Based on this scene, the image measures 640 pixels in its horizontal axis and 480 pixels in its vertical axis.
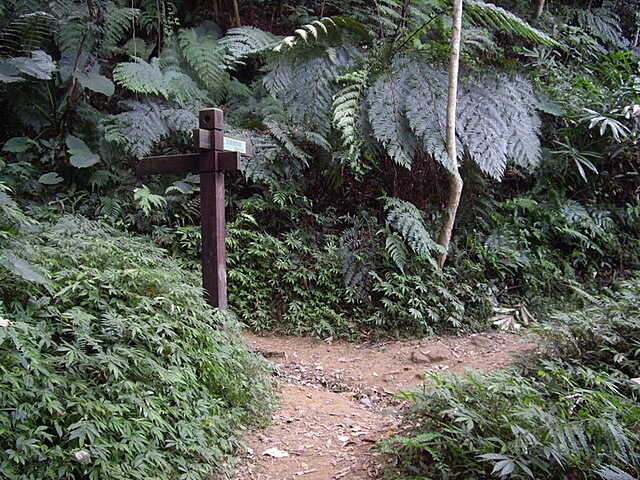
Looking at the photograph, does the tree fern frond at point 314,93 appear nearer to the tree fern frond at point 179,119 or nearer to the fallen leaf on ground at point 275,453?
the tree fern frond at point 179,119

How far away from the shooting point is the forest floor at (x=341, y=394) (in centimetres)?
296

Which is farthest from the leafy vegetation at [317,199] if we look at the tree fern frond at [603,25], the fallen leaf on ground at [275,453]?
the tree fern frond at [603,25]

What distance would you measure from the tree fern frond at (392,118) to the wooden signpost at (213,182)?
199cm

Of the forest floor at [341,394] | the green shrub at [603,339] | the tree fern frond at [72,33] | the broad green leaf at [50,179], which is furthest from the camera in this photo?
the tree fern frond at [72,33]

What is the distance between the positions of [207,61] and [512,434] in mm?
5818

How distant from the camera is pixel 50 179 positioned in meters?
5.57

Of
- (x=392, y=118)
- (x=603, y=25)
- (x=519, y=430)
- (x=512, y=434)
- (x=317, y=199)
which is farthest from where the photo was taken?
(x=603, y=25)

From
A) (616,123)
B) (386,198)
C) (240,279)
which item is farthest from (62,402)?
(616,123)

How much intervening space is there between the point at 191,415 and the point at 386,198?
3.60 meters

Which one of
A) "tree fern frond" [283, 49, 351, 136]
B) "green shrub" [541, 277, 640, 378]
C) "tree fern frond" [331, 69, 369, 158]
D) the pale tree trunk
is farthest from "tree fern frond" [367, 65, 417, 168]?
"green shrub" [541, 277, 640, 378]

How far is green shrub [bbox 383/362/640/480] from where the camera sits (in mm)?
2275

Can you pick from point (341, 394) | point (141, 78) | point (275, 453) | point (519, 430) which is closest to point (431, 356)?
point (341, 394)

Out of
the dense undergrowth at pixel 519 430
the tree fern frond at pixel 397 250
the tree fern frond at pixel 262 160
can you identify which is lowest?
the dense undergrowth at pixel 519 430

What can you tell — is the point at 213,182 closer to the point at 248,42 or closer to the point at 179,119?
the point at 179,119
